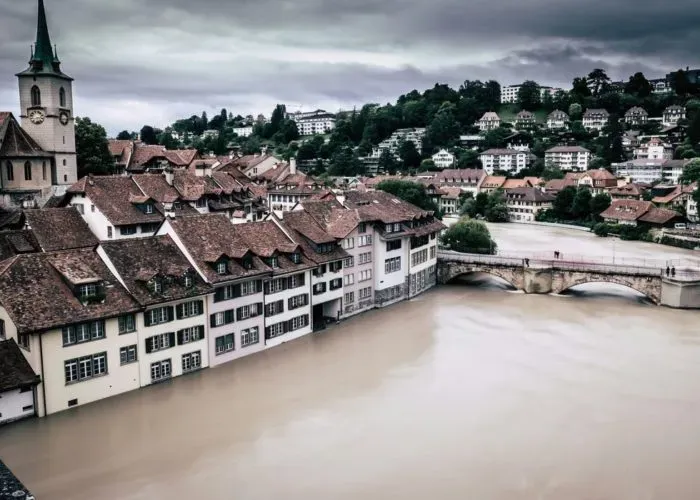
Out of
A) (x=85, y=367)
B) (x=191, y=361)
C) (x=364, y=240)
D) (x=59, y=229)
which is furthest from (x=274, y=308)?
(x=59, y=229)

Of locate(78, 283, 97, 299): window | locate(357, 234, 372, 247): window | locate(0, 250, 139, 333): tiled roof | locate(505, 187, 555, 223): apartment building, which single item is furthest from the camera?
locate(505, 187, 555, 223): apartment building

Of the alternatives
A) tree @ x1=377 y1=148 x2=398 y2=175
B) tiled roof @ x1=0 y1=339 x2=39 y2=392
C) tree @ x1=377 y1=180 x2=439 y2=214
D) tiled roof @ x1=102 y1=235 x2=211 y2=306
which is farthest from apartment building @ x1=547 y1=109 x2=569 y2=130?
tiled roof @ x1=0 y1=339 x2=39 y2=392

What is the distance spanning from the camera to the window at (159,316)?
31.1 meters

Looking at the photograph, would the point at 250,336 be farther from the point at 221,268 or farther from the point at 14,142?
the point at 14,142

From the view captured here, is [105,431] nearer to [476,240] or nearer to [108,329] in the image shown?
[108,329]

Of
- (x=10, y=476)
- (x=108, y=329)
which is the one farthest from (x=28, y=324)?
(x=10, y=476)

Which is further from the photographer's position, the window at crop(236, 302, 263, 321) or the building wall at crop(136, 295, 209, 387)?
the window at crop(236, 302, 263, 321)

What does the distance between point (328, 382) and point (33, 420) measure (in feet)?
42.2

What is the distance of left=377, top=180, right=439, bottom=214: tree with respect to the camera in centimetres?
7831

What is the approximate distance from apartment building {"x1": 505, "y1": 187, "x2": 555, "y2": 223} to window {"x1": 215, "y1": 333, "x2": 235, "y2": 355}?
256 ft

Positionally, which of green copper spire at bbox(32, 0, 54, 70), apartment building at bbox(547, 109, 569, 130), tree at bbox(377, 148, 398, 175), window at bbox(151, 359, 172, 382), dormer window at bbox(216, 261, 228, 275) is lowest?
window at bbox(151, 359, 172, 382)

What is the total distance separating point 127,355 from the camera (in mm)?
30312

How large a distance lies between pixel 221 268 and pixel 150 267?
3.61m

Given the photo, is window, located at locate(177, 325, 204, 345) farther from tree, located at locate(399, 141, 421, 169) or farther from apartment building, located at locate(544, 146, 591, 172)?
tree, located at locate(399, 141, 421, 169)
